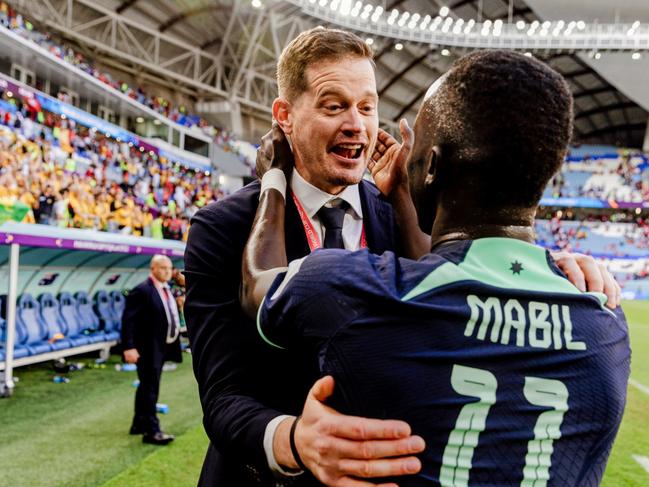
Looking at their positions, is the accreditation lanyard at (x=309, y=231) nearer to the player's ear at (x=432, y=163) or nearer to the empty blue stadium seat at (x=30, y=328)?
the player's ear at (x=432, y=163)

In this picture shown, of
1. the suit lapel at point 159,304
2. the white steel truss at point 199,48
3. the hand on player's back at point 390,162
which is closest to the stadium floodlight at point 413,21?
the white steel truss at point 199,48

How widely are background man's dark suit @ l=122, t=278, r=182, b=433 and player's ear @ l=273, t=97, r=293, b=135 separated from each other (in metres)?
4.99

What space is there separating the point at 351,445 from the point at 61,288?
11046 mm

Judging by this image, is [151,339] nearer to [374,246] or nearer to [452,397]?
[374,246]

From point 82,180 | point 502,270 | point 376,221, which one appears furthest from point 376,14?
point 502,270

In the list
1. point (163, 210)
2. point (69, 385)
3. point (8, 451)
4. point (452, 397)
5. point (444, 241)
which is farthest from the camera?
point (163, 210)

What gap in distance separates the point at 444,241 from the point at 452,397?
334 millimetres

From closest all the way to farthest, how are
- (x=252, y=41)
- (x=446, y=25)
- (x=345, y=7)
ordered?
(x=345, y=7), (x=252, y=41), (x=446, y=25)

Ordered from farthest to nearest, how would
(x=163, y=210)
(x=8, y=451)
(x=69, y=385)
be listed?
1. (x=163, y=210)
2. (x=69, y=385)
3. (x=8, y=451)

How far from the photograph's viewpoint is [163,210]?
60.4 feet

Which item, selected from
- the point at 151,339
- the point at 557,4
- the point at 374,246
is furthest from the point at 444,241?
the point at 557,4

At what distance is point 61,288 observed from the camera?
35.6 ft

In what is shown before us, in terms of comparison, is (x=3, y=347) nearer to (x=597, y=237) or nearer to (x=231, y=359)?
(x=231, y=359)

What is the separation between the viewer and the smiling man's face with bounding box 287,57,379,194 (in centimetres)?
178
